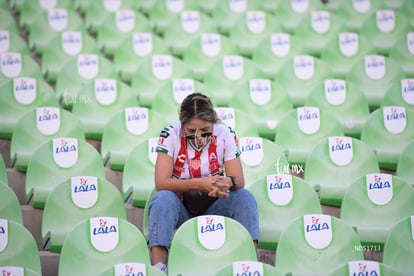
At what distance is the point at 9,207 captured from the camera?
456 centimetres

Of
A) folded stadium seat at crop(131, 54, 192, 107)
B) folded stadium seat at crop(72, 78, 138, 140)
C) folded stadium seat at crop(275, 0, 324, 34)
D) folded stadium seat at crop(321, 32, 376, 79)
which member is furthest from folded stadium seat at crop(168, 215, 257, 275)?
folded stadium seat at crop(275, 0, 324, 34)

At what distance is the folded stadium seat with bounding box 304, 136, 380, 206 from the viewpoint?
5.30 m

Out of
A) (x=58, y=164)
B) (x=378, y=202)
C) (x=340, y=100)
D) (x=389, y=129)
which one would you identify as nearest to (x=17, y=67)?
(x=58, y=164)

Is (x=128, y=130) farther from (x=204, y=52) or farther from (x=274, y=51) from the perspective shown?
(x=274, y=51)

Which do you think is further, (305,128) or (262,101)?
(262,101)

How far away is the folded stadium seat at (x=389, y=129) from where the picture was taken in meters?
5.72

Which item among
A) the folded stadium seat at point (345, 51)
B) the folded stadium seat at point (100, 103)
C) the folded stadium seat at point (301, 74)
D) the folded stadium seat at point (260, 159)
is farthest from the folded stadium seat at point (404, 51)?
the folded stadium seat at point (100, 103)

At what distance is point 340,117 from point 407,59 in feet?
3.92

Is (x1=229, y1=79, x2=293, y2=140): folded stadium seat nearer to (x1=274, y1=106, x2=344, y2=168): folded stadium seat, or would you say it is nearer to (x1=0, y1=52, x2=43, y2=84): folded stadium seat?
(x1=274, y1=106, x2=344, y2=168): folded stadium seat

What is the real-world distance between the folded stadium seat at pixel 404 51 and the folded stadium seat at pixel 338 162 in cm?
189

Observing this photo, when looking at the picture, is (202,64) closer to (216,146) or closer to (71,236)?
(216,146)

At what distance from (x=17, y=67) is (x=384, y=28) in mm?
3223

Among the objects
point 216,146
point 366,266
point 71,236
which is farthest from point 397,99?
point 71,236

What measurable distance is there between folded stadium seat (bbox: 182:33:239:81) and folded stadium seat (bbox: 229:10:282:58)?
0.37m
